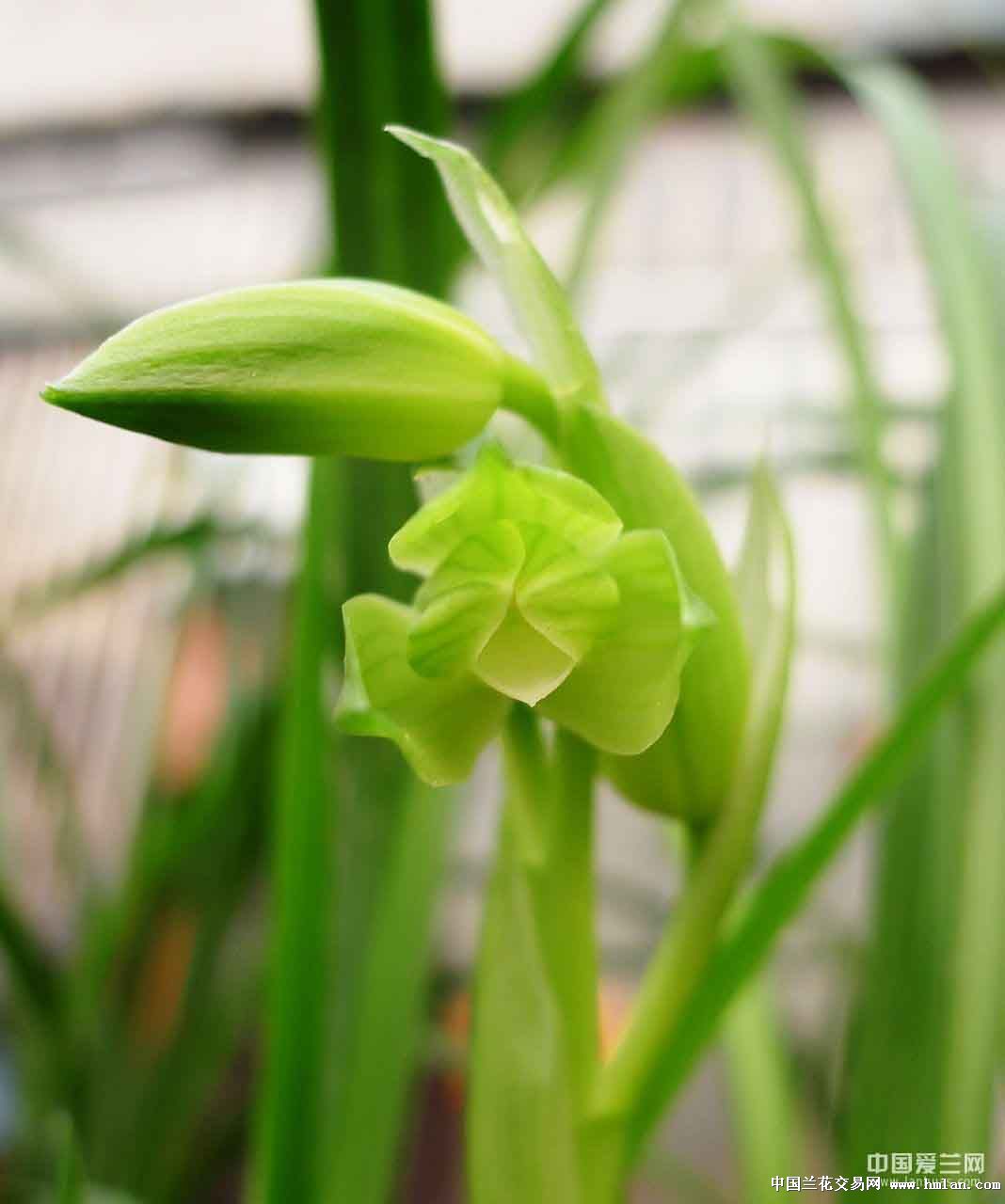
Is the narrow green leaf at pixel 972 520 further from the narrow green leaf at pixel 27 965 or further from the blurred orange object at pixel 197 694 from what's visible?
the blurred orange object at pixel 197 694

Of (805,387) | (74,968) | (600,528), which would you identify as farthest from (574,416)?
(805,387)

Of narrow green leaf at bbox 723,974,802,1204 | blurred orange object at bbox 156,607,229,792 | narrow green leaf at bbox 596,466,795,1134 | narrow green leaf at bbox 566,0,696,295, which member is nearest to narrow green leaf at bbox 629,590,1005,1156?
narrow green leaf at bbox 596,466,795,1134

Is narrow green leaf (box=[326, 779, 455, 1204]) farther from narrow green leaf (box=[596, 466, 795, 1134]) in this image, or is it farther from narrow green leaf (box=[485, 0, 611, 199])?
narrow green leaf (box=[485, 0, 611, 199])

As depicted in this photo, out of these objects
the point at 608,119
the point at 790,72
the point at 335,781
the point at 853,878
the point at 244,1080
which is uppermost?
the point at 790,72

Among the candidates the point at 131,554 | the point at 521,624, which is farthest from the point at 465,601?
the point at 131,554

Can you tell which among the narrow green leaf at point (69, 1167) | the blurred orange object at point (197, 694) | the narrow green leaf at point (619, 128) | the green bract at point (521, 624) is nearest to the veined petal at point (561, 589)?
the green bract at point (521, 624)

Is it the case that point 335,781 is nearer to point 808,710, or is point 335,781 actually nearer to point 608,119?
point 608,119
